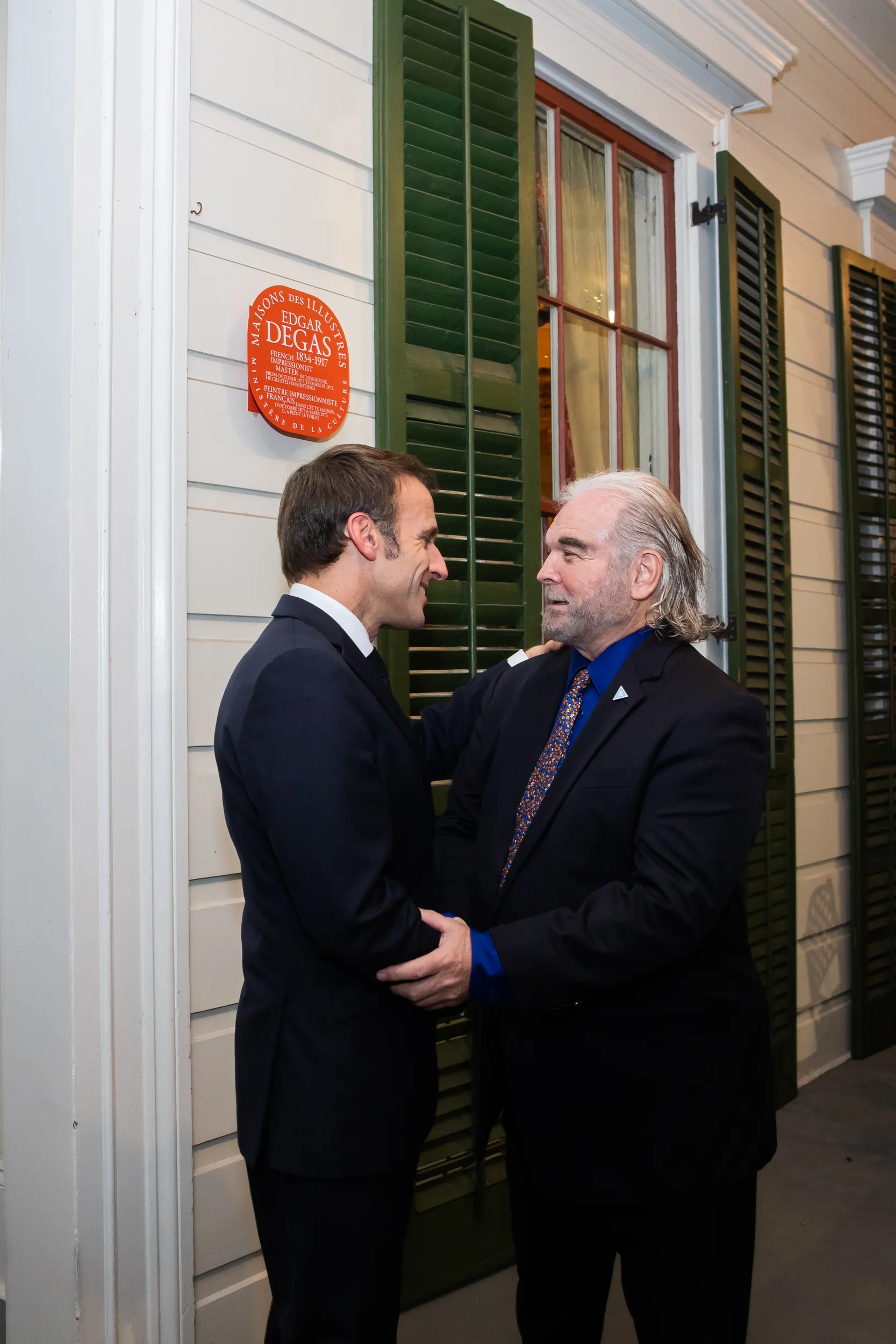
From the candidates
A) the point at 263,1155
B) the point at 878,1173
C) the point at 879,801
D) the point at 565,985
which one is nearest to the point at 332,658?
the point at 565,985

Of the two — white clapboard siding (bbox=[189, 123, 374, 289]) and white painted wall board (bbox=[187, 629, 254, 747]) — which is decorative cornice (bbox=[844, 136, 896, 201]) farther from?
white painted wall board (bbox=[187, 629, 254, 747])

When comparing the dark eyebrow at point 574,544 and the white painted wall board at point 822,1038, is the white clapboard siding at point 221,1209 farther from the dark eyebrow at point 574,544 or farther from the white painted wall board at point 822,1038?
the white painted wall board at point 822,1038

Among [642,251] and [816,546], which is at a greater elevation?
[642,251]

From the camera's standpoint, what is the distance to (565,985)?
57.1 inches

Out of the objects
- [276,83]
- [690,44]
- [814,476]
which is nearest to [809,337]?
[814,476]

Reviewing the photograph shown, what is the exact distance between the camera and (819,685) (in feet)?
13.0

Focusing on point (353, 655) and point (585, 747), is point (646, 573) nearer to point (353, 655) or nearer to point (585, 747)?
point (585, 747)

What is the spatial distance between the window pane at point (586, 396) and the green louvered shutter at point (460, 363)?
1.40ft

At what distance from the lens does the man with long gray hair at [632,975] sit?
1455 mm

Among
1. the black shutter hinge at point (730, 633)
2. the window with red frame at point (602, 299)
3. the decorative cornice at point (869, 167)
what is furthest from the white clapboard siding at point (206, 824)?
the decorative cornice at point (869, 167)

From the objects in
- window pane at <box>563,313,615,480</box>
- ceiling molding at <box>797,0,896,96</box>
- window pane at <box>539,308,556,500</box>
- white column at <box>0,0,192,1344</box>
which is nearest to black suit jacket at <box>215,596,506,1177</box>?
white column at <box>0,0,192,1344</box>

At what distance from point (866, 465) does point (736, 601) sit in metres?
1.33

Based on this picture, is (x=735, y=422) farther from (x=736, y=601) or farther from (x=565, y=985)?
(x=565, y=985)

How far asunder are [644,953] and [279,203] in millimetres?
1619
